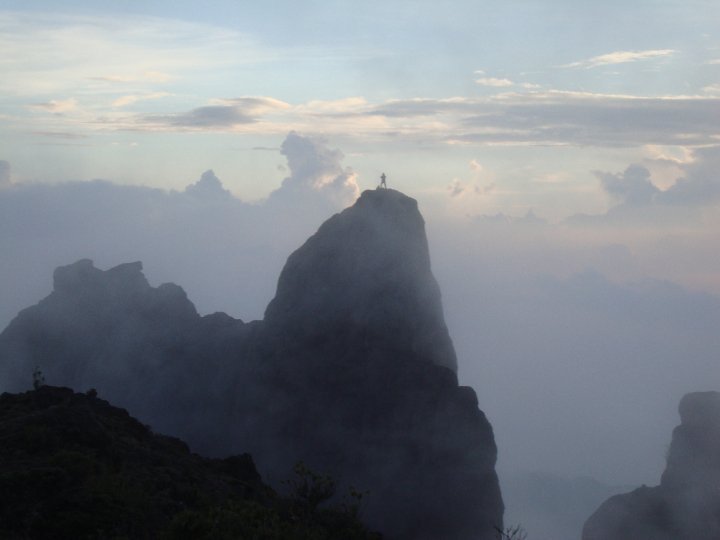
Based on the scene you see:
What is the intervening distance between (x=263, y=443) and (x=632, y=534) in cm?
4128

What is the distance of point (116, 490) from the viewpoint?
3559 centimetres

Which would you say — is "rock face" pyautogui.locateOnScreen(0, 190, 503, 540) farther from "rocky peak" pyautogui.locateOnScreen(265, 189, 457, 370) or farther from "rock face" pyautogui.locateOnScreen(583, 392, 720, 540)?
"rock face" pyautogui.locateOnScreen(583, 392, 720, 540)

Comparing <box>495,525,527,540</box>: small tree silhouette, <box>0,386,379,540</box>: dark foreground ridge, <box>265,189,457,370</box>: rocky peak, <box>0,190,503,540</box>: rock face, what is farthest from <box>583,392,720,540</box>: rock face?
<box>0,386,379,540</box>: dark foreground ridge

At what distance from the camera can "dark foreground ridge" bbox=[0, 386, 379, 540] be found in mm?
32250

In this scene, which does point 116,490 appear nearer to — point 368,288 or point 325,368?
point 325,368

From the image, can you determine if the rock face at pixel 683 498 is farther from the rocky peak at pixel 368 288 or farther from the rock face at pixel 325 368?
the rocky peak at pixel 368 288

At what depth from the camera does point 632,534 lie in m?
95.4

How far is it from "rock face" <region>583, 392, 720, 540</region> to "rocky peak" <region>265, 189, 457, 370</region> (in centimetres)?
2464

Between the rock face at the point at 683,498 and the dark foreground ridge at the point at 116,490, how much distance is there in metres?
57.3

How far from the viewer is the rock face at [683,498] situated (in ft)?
306

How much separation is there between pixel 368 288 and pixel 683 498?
135ft

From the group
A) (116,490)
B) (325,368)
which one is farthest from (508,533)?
(116,490)

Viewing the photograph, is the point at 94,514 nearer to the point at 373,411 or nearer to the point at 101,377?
the point at 373,411

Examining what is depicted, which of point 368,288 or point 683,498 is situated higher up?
point 368,288
